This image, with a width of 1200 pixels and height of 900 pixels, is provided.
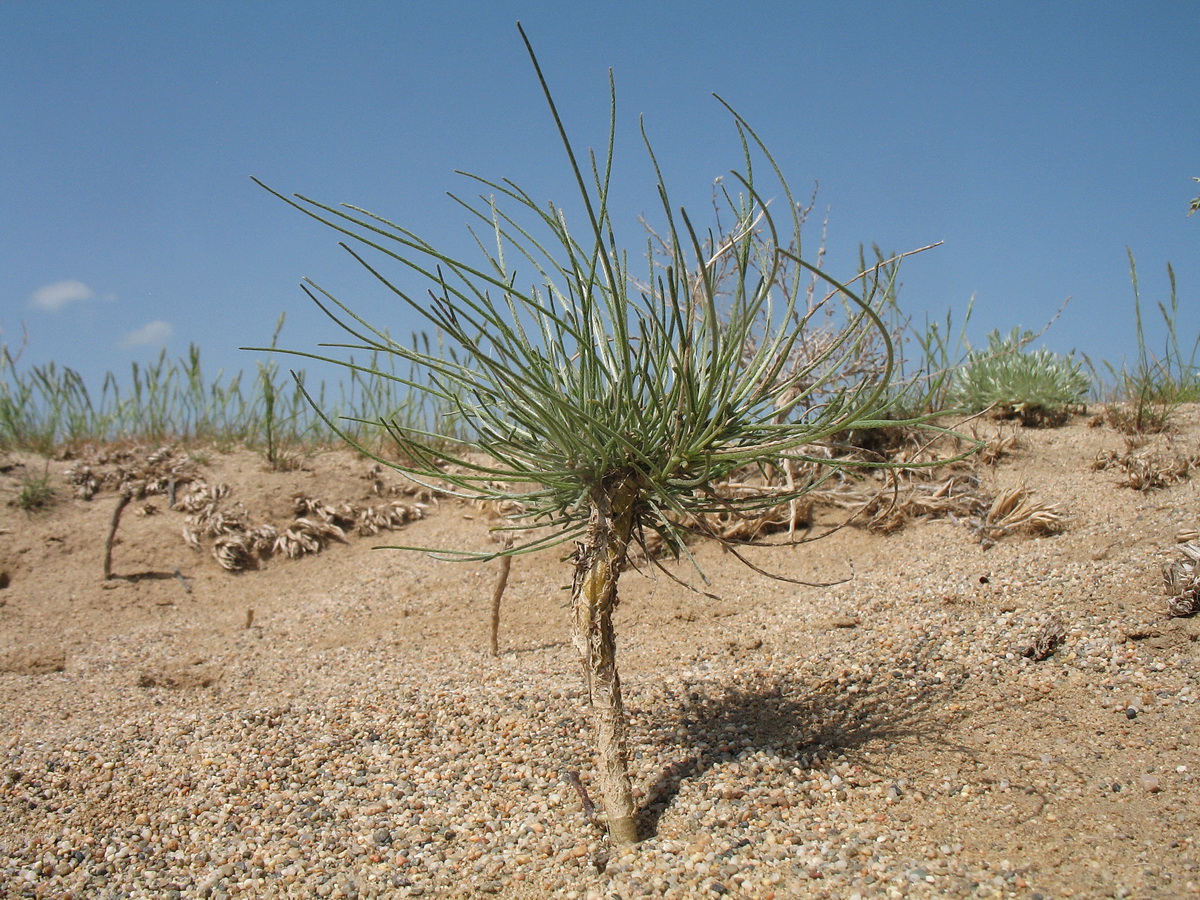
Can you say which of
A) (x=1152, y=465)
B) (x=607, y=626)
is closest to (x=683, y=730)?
(x=607, y=626)

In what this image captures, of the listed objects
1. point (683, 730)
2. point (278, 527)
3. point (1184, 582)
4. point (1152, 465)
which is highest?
point (1152, 465)

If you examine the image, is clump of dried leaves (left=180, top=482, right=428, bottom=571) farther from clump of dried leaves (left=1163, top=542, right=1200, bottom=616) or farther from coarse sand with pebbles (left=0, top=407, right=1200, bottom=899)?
clump of dried leaves (left=1163, top=542, right=1200, bottom=616)

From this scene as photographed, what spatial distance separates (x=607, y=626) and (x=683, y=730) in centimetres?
88

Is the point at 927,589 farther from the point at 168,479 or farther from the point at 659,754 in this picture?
the point at 168,479

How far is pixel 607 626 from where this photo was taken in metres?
2.19

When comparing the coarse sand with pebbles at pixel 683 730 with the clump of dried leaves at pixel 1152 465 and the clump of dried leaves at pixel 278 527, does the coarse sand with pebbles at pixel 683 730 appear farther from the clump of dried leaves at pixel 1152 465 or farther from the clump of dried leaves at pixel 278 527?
the clump of dried leaves at pixel 278 527

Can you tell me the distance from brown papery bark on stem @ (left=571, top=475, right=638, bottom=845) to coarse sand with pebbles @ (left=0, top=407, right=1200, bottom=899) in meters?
0.15

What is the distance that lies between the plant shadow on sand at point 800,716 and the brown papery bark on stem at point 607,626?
16 centimetres

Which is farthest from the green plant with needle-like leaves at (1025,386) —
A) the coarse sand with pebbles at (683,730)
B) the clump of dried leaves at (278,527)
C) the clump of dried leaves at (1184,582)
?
the clump of dried leaves at (278,527)

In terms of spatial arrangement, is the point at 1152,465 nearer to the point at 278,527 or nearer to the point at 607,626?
the point at 607,626

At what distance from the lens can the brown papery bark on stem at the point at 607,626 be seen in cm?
214

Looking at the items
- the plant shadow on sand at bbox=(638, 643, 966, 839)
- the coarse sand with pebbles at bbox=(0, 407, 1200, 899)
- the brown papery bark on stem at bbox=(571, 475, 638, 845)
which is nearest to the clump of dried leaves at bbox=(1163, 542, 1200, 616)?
the coarse sand with pebbles at bbox=(0, 407, 1200, 899)

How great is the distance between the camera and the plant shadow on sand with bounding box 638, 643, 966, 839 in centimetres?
258

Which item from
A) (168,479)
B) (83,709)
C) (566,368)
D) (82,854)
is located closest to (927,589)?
(566,368)
